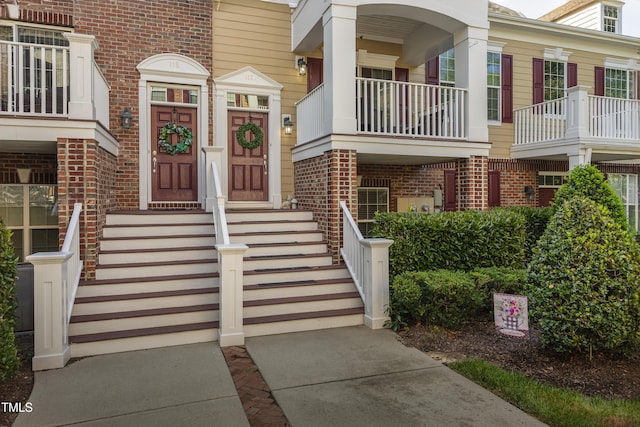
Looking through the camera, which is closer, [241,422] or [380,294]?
[241,422]

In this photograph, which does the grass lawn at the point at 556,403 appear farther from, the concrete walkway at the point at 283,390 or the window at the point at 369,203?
the window at the point at 369,203

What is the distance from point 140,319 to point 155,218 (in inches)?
81.9

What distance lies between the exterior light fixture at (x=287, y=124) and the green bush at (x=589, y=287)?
553cm

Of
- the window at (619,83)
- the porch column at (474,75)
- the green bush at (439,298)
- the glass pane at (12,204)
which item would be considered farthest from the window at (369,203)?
the window at (619,83)

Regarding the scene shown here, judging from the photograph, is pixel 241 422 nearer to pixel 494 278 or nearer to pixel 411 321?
pixel 411 321

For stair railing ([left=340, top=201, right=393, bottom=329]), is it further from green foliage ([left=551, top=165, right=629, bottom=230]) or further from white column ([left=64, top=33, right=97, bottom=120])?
white column ([left=64, top=33, right=97, bottom=120])

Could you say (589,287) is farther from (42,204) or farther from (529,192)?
(42,204)

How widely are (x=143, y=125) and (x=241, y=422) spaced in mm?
6103

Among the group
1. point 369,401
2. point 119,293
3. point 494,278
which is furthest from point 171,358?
point 494,278

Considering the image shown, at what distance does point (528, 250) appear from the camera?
26.1ft

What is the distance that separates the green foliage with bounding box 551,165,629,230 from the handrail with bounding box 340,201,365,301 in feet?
12.7

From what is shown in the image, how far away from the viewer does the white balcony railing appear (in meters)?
9.38

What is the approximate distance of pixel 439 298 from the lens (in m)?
5.23

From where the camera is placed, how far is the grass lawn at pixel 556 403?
119 inches
